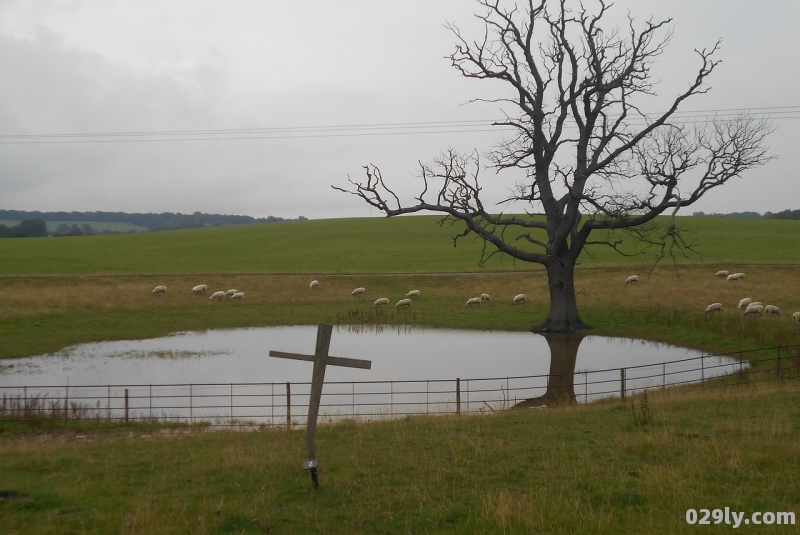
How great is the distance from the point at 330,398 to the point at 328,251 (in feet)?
171

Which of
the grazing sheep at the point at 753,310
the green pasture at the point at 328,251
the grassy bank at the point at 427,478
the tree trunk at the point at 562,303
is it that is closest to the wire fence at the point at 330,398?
the grassy bank at the point at 427,478

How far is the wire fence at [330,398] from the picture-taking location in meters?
16.5

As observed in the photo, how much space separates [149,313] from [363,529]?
34.6 m

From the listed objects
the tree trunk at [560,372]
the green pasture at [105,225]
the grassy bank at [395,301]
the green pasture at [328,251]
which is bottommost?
the tree trunk at [560,372]

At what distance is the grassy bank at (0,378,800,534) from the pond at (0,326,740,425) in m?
3.99

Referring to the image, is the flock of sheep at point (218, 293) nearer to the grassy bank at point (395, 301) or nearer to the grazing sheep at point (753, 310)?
the grassy bank at point (395, 301)

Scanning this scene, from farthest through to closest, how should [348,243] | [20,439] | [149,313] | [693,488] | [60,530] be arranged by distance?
[348,243] < [149,313] < [20,439] < [693,488] < [60,530]

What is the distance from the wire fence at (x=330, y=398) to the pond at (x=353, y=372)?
0.19 feet

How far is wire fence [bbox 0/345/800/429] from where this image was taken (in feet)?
54.0

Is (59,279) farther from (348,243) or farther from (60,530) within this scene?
(60,530)

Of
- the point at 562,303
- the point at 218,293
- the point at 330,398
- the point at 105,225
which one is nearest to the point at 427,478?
the point at 330,398

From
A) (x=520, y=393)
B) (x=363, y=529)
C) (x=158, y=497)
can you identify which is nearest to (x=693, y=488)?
(x=363, y=529)

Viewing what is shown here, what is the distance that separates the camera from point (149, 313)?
1545 inches

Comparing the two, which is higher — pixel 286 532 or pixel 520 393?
pixel 286 532
